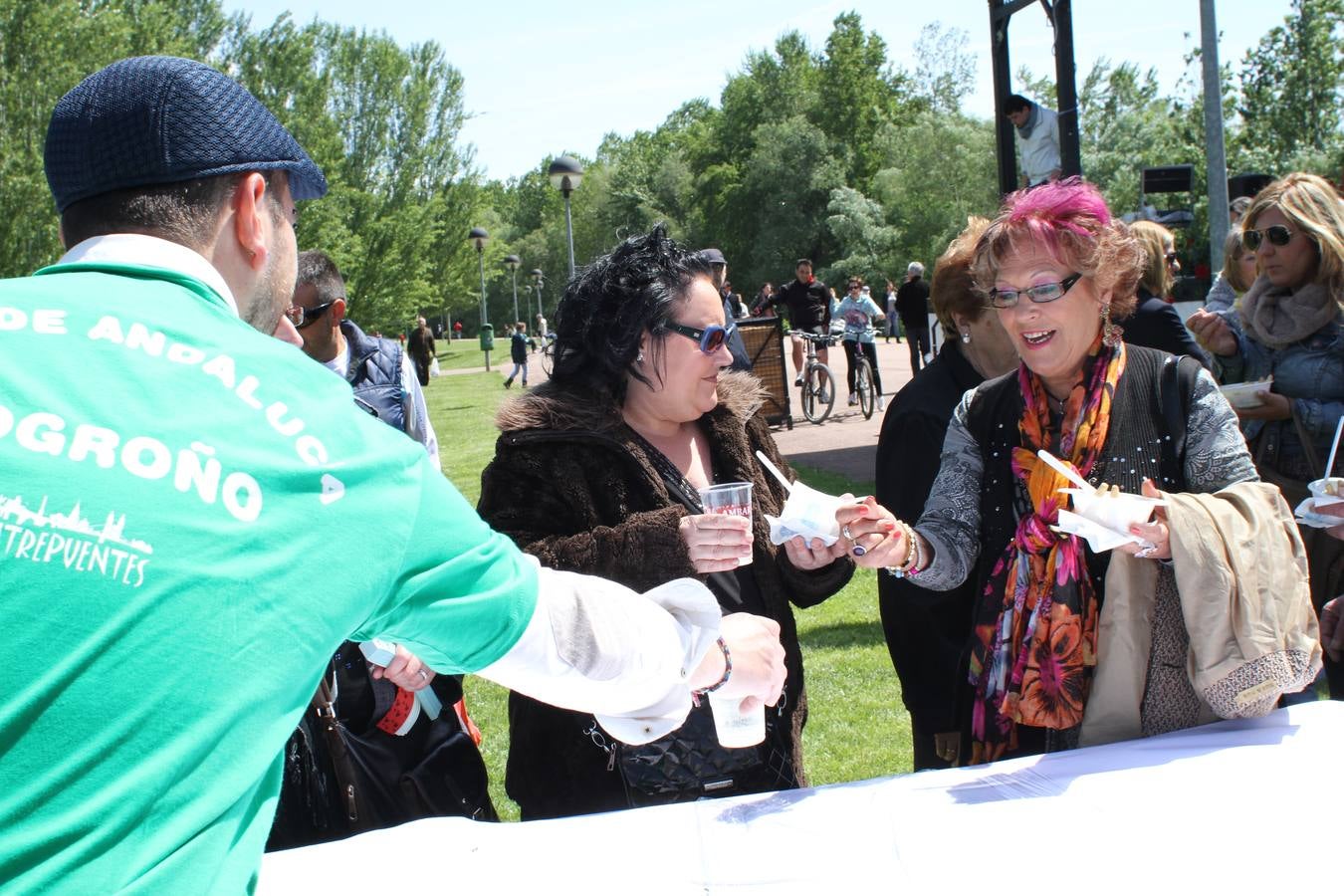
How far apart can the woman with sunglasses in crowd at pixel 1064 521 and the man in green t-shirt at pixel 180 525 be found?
1395mm

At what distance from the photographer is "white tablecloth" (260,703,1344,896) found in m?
1.98

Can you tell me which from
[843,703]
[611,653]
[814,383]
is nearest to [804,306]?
[814,383]

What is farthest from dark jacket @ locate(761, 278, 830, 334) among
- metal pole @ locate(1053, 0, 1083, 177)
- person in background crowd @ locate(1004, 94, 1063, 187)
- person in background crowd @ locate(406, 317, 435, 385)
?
metal pole @ locate(1053, 0, 1083, 177)

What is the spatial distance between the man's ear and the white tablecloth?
1287 mm

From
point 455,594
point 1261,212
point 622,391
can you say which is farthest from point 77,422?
point 1261,212

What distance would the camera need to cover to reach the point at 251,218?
52.7 inches

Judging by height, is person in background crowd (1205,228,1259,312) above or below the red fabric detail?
above

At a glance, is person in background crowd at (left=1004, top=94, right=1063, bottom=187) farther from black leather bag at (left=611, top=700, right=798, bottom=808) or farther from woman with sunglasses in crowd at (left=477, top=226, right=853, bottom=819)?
black leather bag at (left=611, top=700, right=798, bottom=808)

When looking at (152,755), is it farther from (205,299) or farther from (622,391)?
(622,391)

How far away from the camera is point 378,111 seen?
46.9 m

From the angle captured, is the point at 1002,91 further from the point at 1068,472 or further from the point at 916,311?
the point at 916,311

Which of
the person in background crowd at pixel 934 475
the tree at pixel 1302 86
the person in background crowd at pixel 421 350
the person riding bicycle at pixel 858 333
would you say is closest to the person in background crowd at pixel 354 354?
the person in background crowd at pixel 934 475

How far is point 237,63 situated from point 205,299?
38.4m

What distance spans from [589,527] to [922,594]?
3.69 feet
